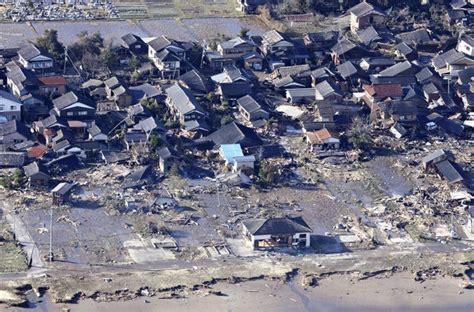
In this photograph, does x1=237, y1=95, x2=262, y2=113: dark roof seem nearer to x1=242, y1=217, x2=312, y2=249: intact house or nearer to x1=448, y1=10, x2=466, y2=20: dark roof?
x1=242, y1=217, x2=312, y2=249: intact house

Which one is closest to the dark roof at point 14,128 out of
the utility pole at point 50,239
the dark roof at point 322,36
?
the utility pole at point 50,239

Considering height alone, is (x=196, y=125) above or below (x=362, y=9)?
below

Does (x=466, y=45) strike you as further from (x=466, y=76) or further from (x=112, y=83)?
(x=112, y=83)

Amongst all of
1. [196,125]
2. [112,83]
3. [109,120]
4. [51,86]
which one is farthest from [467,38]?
[51,86]

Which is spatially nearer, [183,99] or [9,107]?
[9,107]

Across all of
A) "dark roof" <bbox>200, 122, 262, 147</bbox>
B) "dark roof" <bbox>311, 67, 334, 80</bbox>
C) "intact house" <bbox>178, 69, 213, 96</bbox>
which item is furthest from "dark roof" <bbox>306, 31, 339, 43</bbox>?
"dark roof" <bbox>200, 122, 262, 147</bbox>

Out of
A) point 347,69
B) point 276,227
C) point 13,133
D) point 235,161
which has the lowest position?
point 276,227

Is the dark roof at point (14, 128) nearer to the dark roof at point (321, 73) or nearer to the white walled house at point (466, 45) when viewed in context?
the dark roof at point (321, 73)
